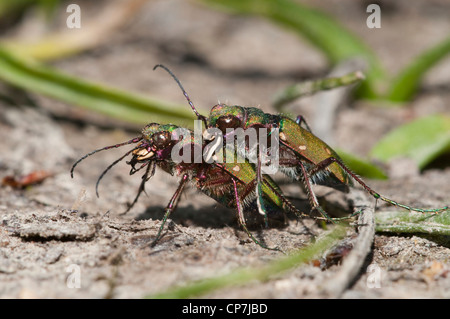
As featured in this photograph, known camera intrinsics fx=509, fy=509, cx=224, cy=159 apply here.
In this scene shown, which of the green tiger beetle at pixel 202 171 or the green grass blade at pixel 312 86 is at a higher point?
the green grass blade at pixel 312 86

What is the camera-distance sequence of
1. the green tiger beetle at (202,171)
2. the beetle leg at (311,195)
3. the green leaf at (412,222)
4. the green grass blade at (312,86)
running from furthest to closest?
1. the green grass blade at (312,86)
2. the green tiger beetle at (202,171)
3. the beetle leg at (311,195)
4. the green leaf at (412,222)

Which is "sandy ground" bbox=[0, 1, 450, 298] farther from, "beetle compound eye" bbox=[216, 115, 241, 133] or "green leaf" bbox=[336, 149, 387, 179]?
"beetle compound eye" bbox=[216, 115, 241, 133]

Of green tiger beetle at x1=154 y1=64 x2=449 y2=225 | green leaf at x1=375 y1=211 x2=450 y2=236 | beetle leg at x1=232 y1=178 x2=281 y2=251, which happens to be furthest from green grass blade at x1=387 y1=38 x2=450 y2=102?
beetle leg at x1=232 y1=178 x2=281 y2=251

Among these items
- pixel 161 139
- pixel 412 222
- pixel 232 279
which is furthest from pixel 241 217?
pixel 412 222

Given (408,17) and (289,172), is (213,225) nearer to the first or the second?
(289,172)

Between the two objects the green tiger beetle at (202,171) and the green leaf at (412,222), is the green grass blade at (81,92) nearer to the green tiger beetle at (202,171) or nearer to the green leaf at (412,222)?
the green tiger beetle at (202,171)

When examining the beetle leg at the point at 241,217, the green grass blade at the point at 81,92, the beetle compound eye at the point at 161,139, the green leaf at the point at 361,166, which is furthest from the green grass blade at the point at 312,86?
the beetle compound eye at the point at 161,139

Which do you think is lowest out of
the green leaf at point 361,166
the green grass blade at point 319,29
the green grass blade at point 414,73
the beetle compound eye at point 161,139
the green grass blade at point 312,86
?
the green leaf at point 361,166

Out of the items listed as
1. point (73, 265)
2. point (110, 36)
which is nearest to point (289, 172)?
point (73, 265)
